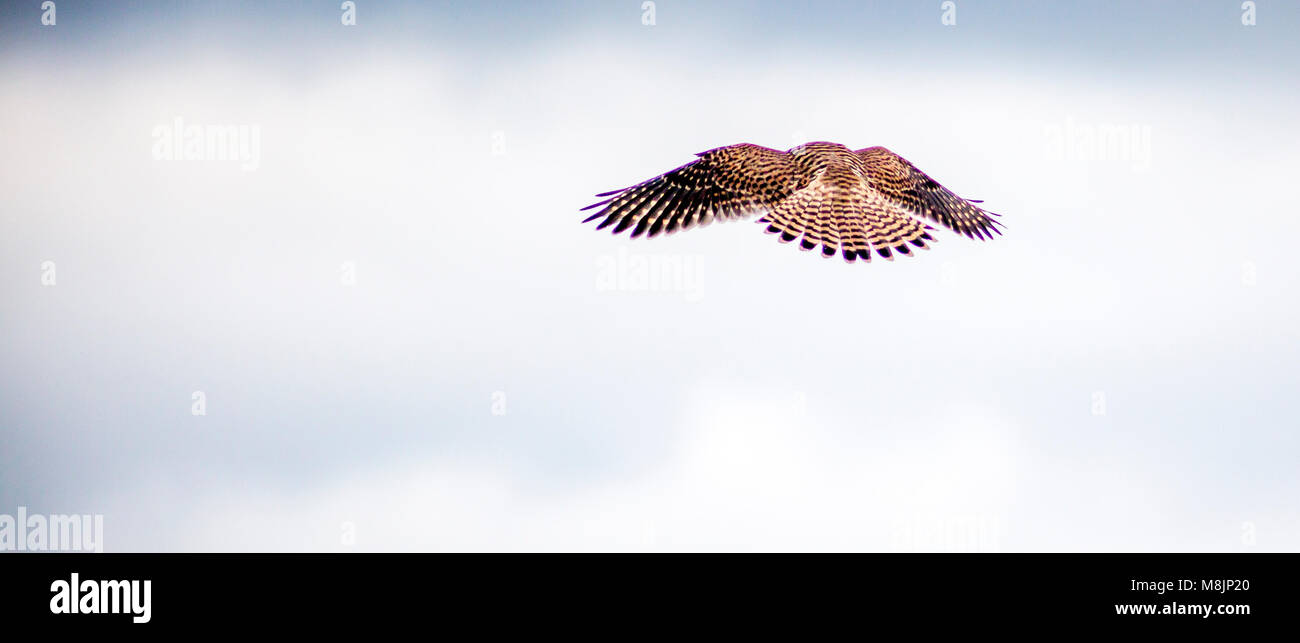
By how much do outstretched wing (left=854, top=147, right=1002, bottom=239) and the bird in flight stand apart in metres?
0.01

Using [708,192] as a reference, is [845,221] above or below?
below

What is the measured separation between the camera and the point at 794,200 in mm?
7090

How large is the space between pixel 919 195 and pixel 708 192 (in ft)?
6.04

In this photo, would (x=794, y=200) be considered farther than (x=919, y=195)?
No

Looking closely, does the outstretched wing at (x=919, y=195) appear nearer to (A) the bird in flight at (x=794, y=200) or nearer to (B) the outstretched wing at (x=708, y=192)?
(A) the bird in flight at (x=794, y=200)

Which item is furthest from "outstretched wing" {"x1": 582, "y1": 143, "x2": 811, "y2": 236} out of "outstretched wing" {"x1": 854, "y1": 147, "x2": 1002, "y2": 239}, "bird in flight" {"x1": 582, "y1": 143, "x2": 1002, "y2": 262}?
"outstretched wing" {"x1": 854, "y1": 147, "x2": 1002, "y2": 239}

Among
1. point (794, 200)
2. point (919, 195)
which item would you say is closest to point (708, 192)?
point (794, 200)

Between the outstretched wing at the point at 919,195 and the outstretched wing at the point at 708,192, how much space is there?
74cm

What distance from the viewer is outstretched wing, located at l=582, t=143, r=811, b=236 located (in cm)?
711

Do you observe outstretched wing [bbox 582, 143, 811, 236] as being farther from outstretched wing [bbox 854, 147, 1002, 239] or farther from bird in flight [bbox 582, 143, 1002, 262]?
outstretched wing [bbox 854, 147, 1002, 239]

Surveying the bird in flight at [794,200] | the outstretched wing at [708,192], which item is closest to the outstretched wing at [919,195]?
the bird in flight at [794,200]

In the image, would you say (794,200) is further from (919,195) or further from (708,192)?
(919,195)
